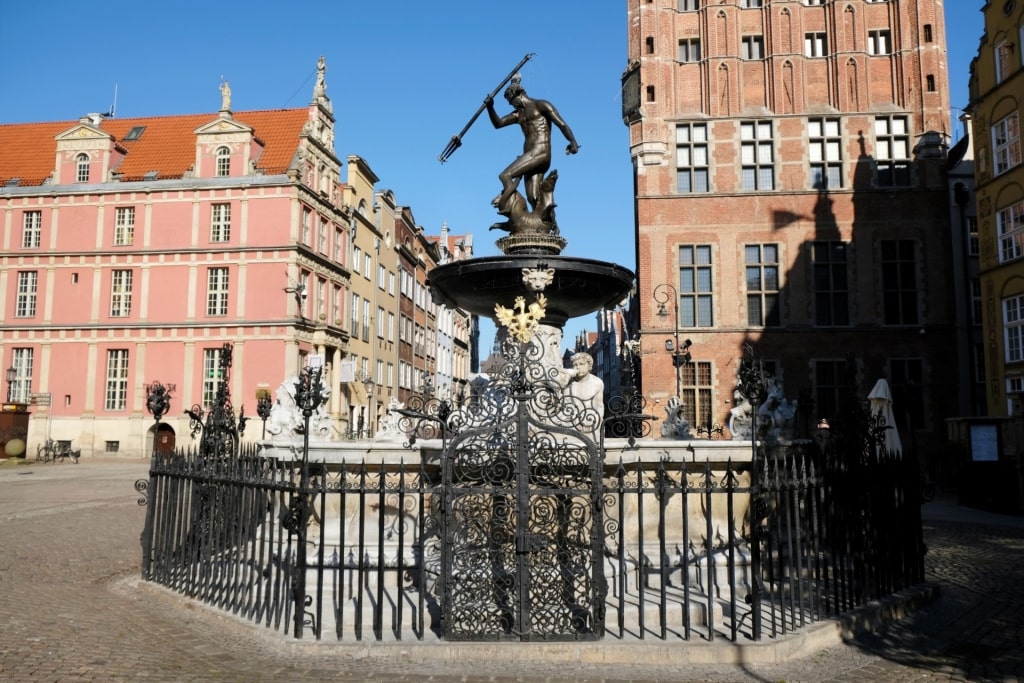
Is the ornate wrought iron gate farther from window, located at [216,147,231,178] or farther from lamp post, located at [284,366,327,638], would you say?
window, located at [216,147,231,178]

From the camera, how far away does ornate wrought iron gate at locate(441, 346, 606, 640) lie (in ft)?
19.6

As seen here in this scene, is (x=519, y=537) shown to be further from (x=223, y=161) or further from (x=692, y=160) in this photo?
(x=223, y=161)

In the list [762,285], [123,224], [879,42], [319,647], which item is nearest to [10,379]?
[123,224]

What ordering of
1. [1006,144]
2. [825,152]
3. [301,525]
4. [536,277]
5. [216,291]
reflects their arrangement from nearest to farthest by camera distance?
[301,525] → [536,277] → [1006,144] → [825,152] → [216,291]

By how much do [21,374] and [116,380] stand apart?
4.81 metres

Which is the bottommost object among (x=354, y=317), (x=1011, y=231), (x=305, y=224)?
(x=1011, y=231)

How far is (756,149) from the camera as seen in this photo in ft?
95.0

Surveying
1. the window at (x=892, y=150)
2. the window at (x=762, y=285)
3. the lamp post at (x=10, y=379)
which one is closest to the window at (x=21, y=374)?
the lamp post at (x=10, y=379)

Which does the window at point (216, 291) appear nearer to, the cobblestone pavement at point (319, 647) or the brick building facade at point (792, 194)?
the brick building facade at point (792, 194)

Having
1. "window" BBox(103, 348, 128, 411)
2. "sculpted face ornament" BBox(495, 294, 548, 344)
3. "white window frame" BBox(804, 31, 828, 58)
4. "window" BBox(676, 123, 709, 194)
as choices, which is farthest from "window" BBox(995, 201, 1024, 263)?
"window" BBox(103, 348, 128, 411)

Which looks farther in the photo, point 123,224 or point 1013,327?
point 123,224

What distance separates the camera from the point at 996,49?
79.7ft

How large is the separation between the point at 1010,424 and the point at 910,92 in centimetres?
1403

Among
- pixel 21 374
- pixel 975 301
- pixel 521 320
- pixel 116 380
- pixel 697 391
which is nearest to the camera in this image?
pixel 521 320
